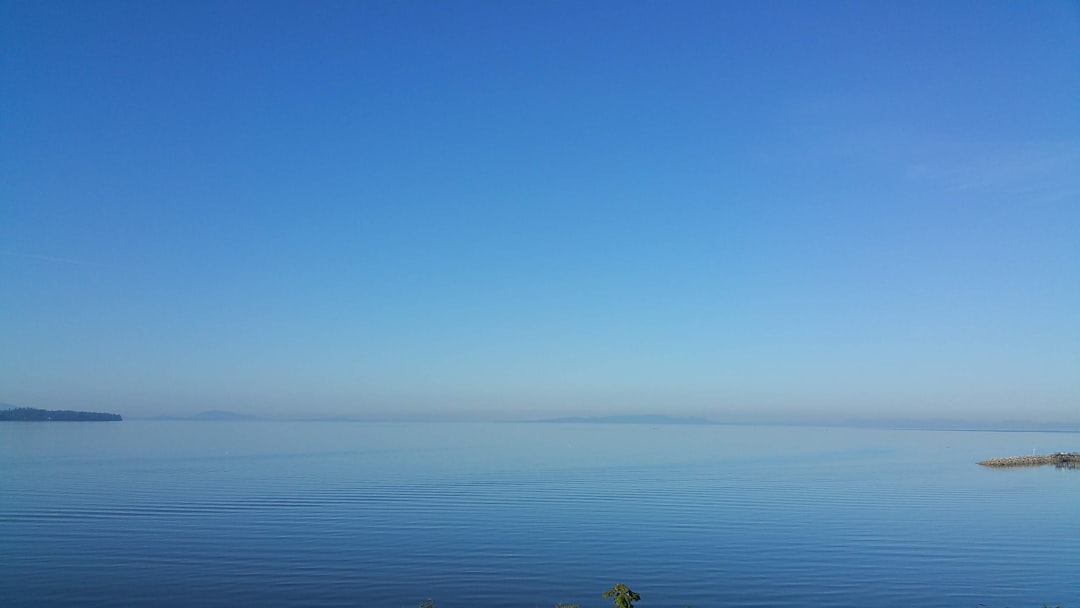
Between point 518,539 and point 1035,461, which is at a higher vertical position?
point 518,539

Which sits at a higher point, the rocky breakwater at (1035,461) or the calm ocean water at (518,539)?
the calm ocean water at (518,539)

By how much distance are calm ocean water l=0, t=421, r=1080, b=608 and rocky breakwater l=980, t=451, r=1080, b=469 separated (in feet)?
83.0

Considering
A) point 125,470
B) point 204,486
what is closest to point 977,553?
point 204,486

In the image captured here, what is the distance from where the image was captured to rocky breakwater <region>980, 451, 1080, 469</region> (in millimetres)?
88875

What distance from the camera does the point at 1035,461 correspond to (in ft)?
305

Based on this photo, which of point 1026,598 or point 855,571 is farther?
point 855,571

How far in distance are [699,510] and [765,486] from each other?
17.9m

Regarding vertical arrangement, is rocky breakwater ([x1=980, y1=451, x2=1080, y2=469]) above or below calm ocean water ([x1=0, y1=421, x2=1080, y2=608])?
below

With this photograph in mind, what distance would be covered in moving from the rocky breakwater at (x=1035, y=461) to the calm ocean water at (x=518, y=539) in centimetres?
2530

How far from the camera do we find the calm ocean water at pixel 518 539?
25.4 metres

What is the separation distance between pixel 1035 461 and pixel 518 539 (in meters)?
87.1

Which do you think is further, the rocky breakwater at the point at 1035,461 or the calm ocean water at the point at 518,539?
the rocky breakwater at the point at 1035,461

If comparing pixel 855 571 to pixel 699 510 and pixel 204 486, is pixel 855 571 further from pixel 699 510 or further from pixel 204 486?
pixel 204 486

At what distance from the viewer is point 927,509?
4769cm
